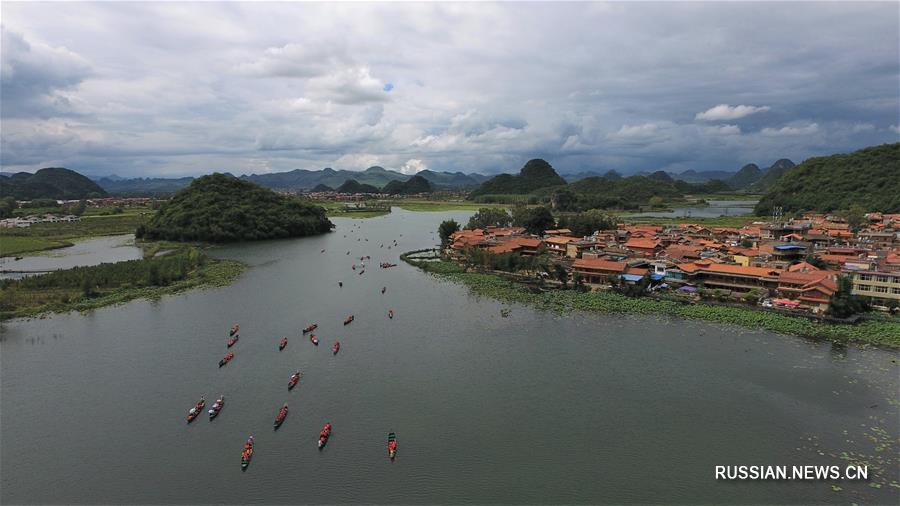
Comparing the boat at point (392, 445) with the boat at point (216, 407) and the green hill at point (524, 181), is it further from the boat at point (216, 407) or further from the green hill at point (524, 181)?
the green hill at point (524, 181)

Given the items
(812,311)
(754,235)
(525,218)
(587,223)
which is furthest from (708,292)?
(525,218)

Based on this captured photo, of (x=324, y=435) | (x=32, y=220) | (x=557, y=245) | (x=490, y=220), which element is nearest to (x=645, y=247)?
(x=557, y=245)

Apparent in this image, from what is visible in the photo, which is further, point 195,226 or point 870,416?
point 195,226

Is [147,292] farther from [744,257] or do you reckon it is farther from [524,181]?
[524,181]

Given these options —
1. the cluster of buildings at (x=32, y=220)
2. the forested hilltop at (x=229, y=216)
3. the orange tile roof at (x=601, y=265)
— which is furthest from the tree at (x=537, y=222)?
the cluster of buildings at (x=32, y=220)

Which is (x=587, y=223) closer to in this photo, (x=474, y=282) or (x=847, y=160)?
(x=474, y=282)

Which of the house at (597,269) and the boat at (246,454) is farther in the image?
the house at (597,269)
